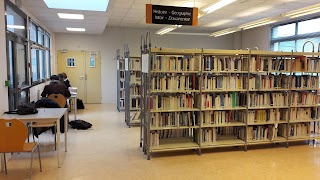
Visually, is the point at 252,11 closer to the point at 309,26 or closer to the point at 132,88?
the point at 309,26

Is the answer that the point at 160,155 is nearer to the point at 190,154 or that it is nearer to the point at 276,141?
the point at 190,154

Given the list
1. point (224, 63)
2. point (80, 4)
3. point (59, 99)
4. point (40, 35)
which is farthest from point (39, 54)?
point (224, 63)

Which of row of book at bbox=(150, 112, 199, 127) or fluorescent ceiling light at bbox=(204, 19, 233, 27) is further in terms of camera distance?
fluorescent ceiling light at bbox=(204, 19, 233, 27)

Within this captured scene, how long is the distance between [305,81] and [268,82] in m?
0.88

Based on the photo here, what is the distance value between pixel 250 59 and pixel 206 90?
1.03 meters

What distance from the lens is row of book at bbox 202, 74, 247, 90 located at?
4734mm

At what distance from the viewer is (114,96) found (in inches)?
437

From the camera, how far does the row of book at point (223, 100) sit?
4723 millimetres

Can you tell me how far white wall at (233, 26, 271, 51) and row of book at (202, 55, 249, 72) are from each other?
561 cm

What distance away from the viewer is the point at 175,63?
4.53 meters

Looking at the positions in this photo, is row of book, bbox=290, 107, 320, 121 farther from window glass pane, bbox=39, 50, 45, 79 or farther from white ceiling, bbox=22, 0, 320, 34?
window glass pane, bbox=39, 50, 45, 79

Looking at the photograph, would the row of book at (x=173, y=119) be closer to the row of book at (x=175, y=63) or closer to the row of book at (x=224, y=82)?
the row of book at (x=224, y=82)

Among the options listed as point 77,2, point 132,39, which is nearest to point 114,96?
point 132,39

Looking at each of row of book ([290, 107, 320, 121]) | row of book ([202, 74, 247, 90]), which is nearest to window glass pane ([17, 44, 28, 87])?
row of book ([202, 74, 247, 90])
